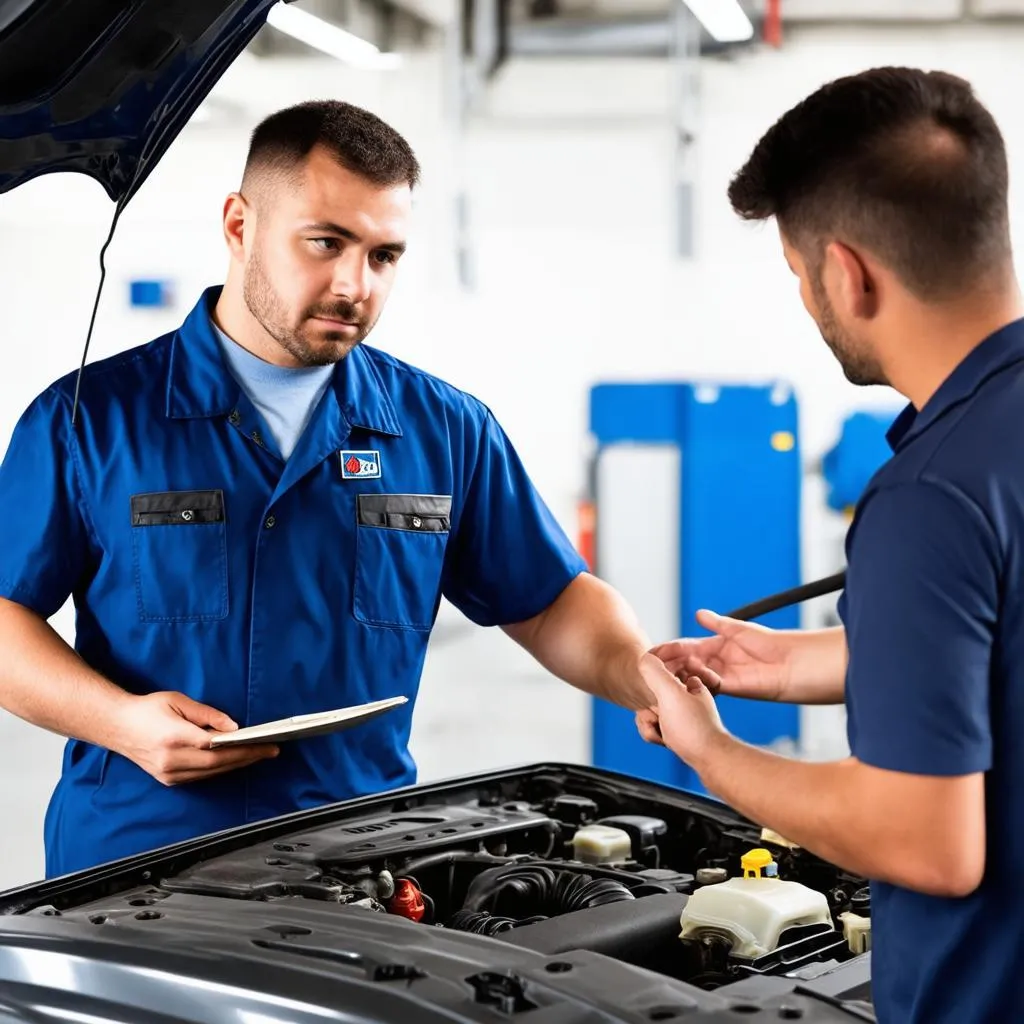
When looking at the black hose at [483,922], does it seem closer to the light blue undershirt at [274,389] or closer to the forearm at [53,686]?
the forearm at [53,686]

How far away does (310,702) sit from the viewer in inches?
85.6

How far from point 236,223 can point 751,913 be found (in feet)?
4.37

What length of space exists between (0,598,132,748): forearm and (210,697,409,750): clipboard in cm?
19

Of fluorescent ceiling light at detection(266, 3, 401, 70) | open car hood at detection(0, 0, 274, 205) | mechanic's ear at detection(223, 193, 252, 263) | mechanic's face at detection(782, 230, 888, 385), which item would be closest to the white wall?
fluorescent ceiling light at detection(266, 3, 401, 70)

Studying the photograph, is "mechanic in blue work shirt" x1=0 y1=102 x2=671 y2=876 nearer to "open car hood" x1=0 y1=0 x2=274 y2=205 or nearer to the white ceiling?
"open car hood" x1=0 y1=0 x2=274 y2=205

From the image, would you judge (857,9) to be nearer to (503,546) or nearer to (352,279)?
(503,546)

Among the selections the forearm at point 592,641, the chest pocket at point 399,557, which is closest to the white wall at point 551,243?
the forearm at point 592,641

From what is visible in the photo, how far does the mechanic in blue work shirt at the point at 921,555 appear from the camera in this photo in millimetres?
1071

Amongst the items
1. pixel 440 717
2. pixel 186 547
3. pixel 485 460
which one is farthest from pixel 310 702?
pixel 440 717

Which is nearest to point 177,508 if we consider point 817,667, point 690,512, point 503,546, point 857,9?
point 503,546

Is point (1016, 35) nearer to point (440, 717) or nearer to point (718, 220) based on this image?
point (718, 220)

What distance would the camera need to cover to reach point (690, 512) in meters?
5.33

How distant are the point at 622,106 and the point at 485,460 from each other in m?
5.89

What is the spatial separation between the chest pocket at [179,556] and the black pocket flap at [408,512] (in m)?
0.24
